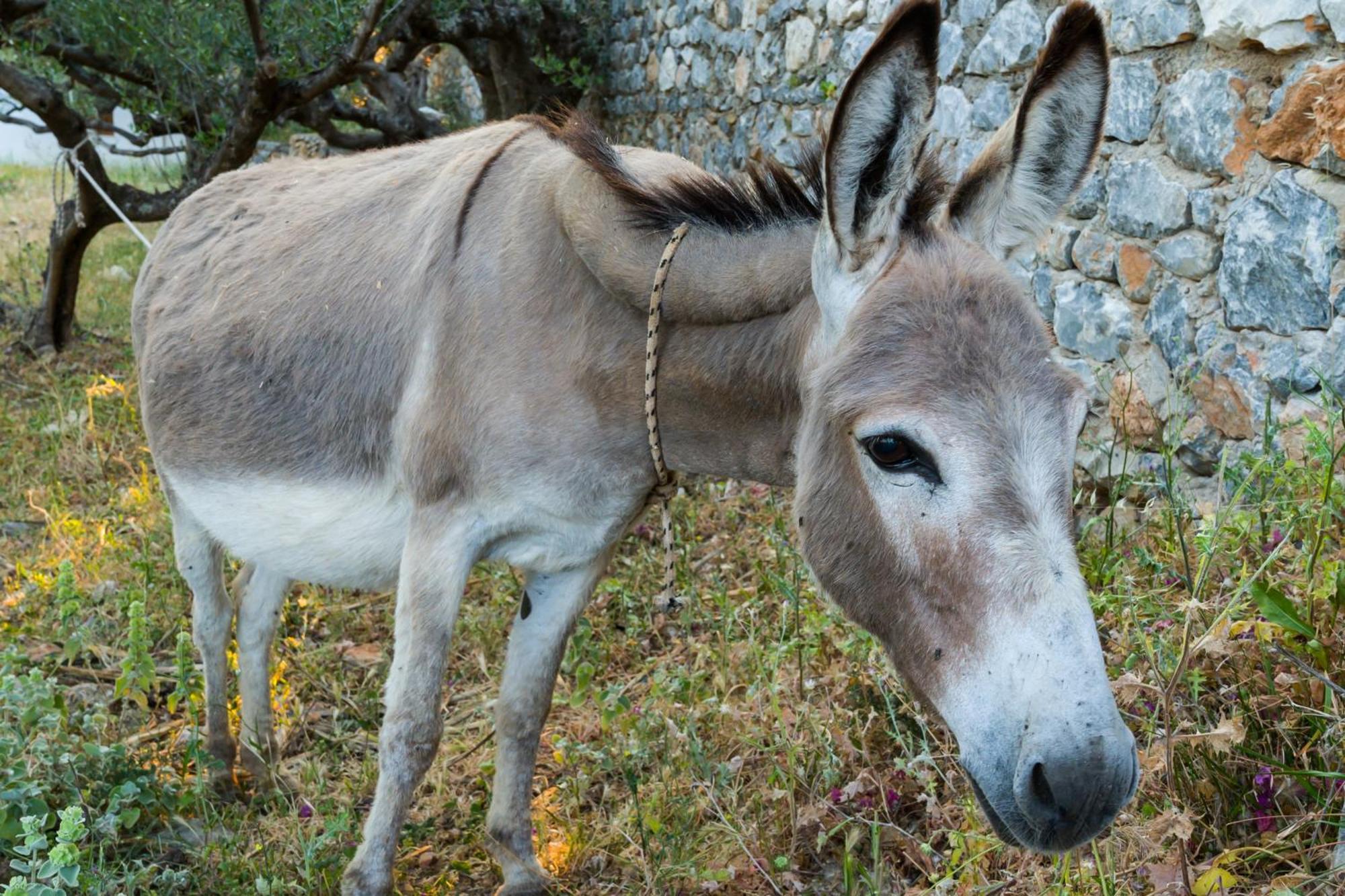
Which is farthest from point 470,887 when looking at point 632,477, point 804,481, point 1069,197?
point 1069,197

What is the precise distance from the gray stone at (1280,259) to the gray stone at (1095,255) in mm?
504

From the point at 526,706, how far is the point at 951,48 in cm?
312

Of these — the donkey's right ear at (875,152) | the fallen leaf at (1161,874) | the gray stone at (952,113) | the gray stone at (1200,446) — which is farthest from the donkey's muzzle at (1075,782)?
the gray stone at (952,113)

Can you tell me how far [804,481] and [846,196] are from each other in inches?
18.1

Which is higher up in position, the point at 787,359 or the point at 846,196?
Answer: the point at 846,196

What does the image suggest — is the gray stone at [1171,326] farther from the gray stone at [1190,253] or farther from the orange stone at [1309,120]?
the orange stone at [1309,120]

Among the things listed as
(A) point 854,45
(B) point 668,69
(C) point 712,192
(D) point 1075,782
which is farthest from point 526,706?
(B) point 668,69

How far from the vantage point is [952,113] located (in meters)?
4.30

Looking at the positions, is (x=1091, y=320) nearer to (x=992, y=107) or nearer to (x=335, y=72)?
(x=992, y=107)

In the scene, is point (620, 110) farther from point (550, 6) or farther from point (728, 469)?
point (728, 469)

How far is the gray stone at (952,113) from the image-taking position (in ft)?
13.9

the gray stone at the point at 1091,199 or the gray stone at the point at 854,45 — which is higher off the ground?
the gray stone at the point at 854,45

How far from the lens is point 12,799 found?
229cm

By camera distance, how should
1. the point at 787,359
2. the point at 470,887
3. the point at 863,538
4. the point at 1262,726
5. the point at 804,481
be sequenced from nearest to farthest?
1. the point at 863,538
2. the point at 804,481
3. the point at 787,359
4. the point at 1262,726
5. the point at 470,887
